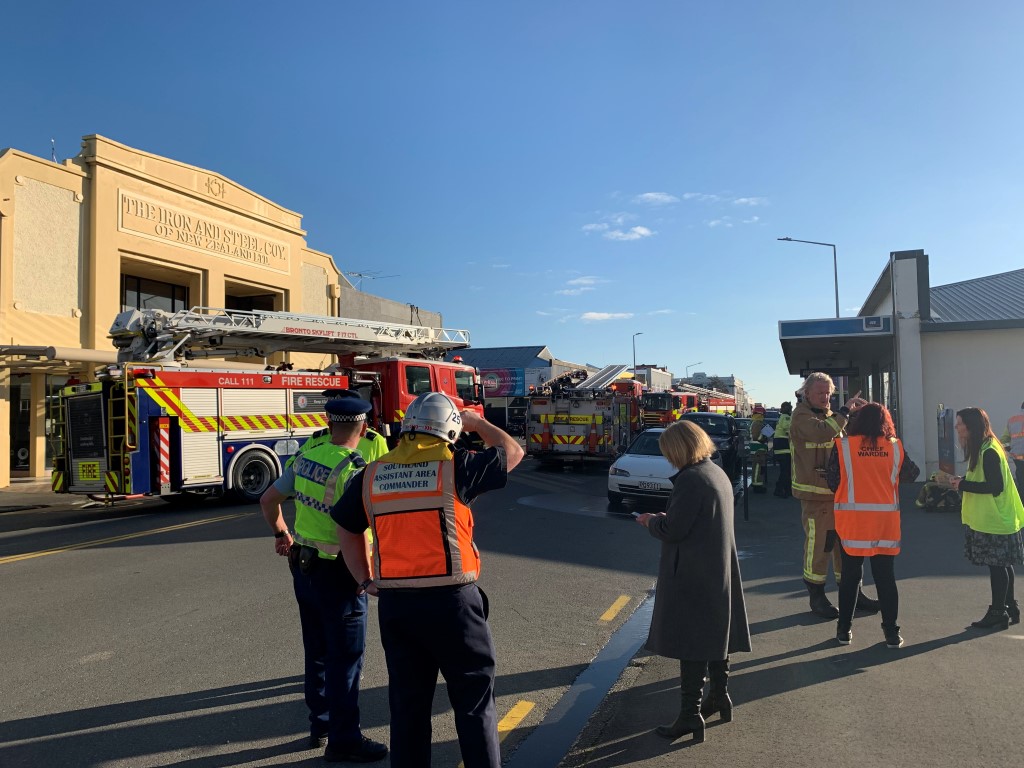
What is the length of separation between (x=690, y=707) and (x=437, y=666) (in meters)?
1.66

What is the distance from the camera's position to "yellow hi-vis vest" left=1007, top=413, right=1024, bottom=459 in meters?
9.79

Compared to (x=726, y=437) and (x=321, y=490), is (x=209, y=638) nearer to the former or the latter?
(x=321, y=490)

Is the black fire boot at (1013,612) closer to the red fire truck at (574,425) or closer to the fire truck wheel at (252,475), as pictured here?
the fire truck wheel at (252,475)

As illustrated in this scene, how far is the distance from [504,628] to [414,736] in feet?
10.2

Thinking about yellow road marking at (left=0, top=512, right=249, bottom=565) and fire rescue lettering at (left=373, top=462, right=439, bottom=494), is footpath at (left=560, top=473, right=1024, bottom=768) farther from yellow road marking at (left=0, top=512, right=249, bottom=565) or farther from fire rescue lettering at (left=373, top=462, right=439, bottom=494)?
yellow road marking at (left=0, top=512, right=249, bottom=565)

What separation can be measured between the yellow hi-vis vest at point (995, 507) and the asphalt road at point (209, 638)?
9.22 feet

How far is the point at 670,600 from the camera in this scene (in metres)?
3.99

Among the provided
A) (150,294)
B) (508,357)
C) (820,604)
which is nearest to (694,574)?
(820,604)

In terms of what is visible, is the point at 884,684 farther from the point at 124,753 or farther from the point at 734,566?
the point at 124,753

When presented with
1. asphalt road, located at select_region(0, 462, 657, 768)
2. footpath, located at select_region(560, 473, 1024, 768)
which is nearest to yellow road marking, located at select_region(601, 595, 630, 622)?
asphalt road, located at select_region(0, 462, 657, 768)

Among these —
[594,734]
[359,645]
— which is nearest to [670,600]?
[594,734]

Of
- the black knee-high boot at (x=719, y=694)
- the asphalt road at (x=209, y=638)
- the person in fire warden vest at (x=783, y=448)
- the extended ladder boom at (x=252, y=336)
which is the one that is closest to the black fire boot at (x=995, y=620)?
the asphalt road at (x=209, y=638)

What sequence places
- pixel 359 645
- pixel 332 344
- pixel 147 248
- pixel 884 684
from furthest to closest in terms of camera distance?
1. pixel 147 248
2. pixel 332 344
3. pixel 884 684
4. pixel 359 645

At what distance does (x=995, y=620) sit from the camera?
563cm
